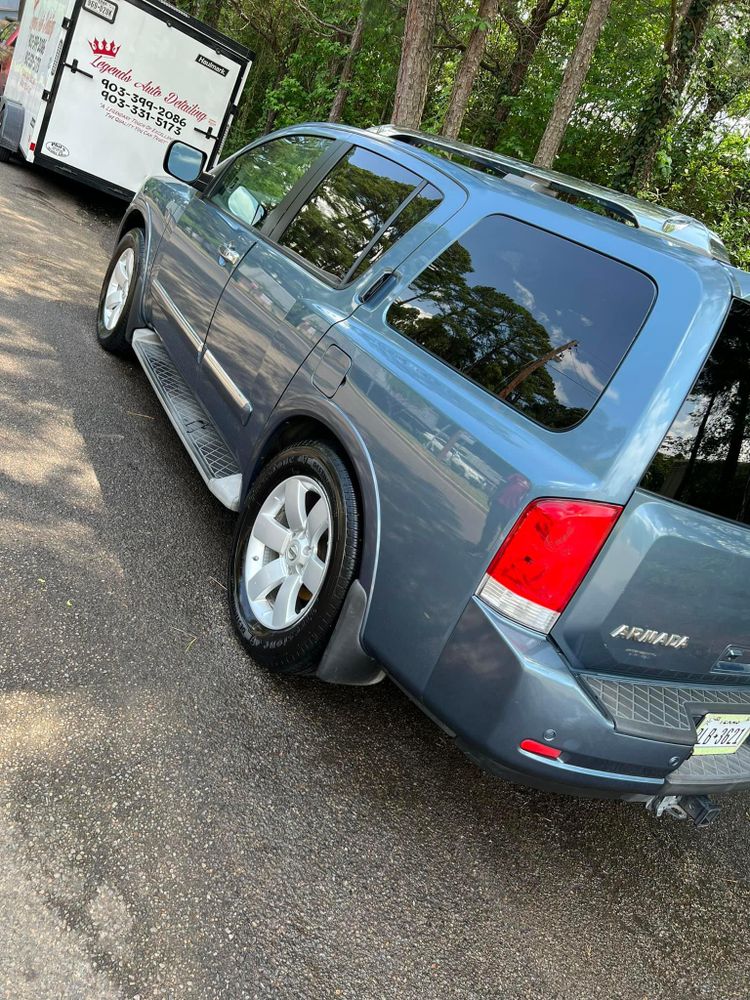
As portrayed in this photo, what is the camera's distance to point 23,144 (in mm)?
10750

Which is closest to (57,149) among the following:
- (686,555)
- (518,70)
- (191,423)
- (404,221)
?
(191,423)

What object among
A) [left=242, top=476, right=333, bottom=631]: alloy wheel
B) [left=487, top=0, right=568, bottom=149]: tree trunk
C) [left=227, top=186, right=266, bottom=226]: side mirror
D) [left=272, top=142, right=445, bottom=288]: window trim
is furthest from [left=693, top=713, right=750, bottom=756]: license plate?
[left=487, top=0, right=568, bottom=149]: tree trunk

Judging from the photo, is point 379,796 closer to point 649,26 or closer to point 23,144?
point 23,144

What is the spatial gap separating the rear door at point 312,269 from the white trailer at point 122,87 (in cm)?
721

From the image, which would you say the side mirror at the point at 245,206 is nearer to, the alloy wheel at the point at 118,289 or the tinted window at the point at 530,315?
the alloy wheel at the point at 118,289

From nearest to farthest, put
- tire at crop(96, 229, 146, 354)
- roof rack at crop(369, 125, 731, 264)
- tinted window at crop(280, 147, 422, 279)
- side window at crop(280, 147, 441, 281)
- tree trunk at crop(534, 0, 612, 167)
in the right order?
roof rack at crop(369, 125, 731, 264) → side window at crop(280, 147, 441, 281) → tinted window at crop(280, 147, 422, 279) → tire at crop(96, 229, 146, 354) → tree trunk at crop(534, 0, 612, 167)

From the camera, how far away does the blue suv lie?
88.0 inches

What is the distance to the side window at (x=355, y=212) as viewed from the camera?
125 inches

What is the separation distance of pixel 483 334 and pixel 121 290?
3.65 m

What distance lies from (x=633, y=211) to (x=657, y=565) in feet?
4.54

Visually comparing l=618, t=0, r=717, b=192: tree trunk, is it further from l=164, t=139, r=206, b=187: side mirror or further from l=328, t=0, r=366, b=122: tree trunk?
l=164, t=139, r=206, b=187: side mirror

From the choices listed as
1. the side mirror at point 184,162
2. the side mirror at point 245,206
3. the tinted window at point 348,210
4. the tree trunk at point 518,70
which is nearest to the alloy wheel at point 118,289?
the side mirror at point 184,162

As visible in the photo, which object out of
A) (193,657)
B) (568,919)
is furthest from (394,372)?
(568,919)

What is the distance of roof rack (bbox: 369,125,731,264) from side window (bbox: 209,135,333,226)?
2.09ft
